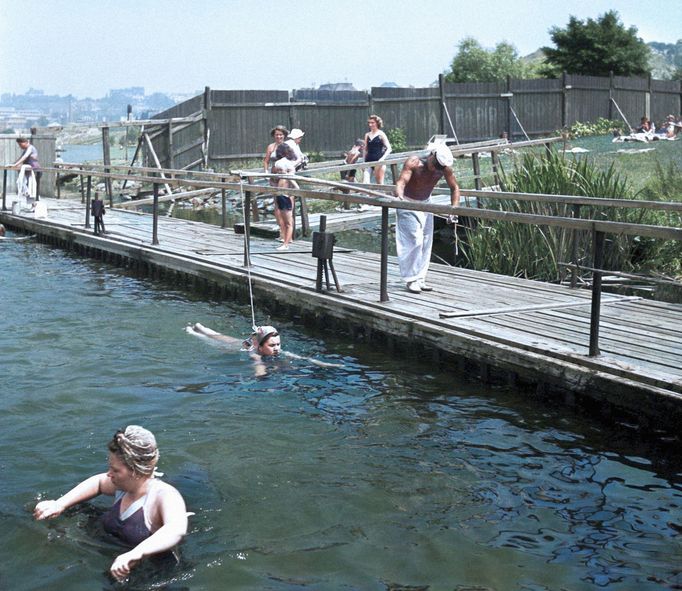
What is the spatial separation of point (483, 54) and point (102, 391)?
5713 centimetres

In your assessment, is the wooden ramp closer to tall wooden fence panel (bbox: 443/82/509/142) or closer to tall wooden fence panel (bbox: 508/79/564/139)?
tall wooden fence panel (bbox: 443/82/509/142)

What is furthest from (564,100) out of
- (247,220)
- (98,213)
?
(247,220)

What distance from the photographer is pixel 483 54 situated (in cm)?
6328

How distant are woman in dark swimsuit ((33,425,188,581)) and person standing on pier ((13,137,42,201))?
16681mm

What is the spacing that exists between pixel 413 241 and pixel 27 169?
13287mm

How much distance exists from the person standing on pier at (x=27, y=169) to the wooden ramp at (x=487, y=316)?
6198 mm

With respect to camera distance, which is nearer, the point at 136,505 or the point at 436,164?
the point at 136,505

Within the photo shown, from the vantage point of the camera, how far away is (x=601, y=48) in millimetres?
46688

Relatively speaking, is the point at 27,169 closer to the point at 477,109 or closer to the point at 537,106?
the point at 477,109

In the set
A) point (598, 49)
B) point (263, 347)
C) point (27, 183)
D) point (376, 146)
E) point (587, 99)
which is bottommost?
point (263, 347)

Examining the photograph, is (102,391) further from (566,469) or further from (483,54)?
(483,54)

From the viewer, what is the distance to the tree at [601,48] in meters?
46.8

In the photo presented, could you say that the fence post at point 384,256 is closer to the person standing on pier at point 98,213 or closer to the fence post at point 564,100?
the person standing on pier at point 98,213

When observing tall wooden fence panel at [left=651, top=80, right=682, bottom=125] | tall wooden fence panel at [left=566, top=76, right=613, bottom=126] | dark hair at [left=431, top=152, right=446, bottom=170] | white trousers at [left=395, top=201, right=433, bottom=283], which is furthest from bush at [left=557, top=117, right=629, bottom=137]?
dark hair at [left=431, top=152, right=446, bottom=170]
